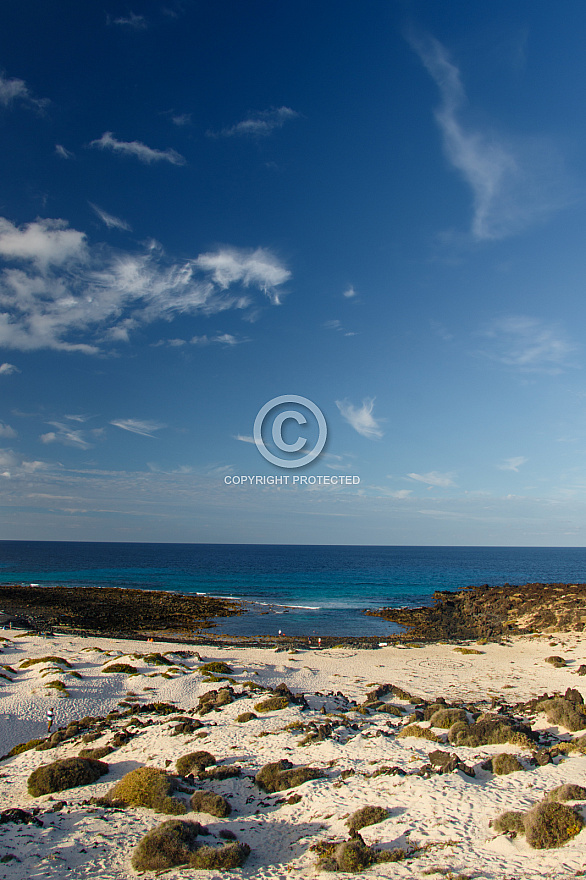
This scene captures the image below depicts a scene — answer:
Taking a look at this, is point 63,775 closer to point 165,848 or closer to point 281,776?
point 165,848

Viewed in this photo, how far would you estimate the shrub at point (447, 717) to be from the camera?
17.5 metres

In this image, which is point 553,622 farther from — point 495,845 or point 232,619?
point 495,845

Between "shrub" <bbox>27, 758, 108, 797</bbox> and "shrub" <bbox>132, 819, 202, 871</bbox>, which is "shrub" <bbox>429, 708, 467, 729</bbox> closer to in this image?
"shrub" <bbox>132, 819, 202, 871</bbox>

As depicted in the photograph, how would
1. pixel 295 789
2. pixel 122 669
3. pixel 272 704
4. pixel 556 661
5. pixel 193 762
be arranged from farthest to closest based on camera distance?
pixel 556 661 → pixel 122 669 → pixel 272 704 → pixel 193 762 → pixel 295 789

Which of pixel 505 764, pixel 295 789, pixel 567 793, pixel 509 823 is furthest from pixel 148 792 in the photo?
pixel 567 793

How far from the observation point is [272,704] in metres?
20.1

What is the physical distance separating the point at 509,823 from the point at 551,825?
91 centimetres

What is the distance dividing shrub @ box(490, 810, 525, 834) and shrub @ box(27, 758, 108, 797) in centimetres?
1135

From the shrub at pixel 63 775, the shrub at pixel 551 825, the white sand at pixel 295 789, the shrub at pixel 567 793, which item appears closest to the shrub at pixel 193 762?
the white sand at pixel 295 789

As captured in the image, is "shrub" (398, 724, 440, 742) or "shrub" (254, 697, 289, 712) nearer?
"shrub" (398, 724, 440, 742)

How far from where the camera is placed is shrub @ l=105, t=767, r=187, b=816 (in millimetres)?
12430

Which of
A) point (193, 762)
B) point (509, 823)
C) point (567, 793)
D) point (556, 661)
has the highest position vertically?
point (567, 793)

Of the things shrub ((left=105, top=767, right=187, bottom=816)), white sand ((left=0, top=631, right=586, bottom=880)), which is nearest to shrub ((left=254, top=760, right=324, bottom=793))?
white sand ((left=0, top=631, right=586, bottom=880))

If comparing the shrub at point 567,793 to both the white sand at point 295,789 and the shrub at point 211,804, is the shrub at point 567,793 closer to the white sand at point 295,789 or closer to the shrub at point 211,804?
the white sand at point 295,789
